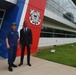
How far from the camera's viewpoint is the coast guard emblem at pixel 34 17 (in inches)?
380

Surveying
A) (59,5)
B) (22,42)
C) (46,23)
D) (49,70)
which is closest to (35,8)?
(22,42)

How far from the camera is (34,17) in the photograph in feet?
32.4

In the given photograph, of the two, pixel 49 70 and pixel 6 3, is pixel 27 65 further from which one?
pixel 6 3

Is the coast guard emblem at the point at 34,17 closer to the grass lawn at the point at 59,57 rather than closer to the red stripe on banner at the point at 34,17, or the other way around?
the red stripe on banner at the point at 34,17

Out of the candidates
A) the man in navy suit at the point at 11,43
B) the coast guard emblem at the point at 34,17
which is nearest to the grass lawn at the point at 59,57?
the coast guard emblem at the point at 34,17

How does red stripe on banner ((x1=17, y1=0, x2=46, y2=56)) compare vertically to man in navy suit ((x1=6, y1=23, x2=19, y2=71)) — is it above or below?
above

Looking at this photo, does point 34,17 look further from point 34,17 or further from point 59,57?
point 59,57

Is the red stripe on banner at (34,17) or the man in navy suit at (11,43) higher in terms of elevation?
the red stripe on banner at (34,17)

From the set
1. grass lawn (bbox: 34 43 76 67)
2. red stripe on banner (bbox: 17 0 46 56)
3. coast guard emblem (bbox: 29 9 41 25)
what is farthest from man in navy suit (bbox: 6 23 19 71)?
coast guard emblem (bbox: 29 9 41 25)

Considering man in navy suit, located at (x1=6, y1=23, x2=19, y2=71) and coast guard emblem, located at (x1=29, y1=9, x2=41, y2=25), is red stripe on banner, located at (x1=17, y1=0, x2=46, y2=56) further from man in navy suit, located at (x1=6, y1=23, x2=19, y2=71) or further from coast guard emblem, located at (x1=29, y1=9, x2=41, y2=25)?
man in navy suit, located at (x1=6, y1=23, x2=19, y2=71)

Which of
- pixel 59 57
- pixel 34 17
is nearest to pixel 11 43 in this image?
pixel 34 17

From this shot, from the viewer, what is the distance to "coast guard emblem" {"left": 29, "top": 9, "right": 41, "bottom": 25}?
9644 mm

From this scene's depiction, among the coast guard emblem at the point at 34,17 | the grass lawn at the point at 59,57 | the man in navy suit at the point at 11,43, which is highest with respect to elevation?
the coast guard emblem at the point at 34,17

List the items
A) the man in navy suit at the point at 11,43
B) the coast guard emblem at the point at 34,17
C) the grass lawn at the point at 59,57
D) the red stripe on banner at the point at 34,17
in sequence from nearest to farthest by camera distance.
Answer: the man in navy suit at the point at 11,43, the grass lawn at the point at 59,57, the red stripe on banner at the point at 34,17, the coast guard emblem at the point at 34,17
